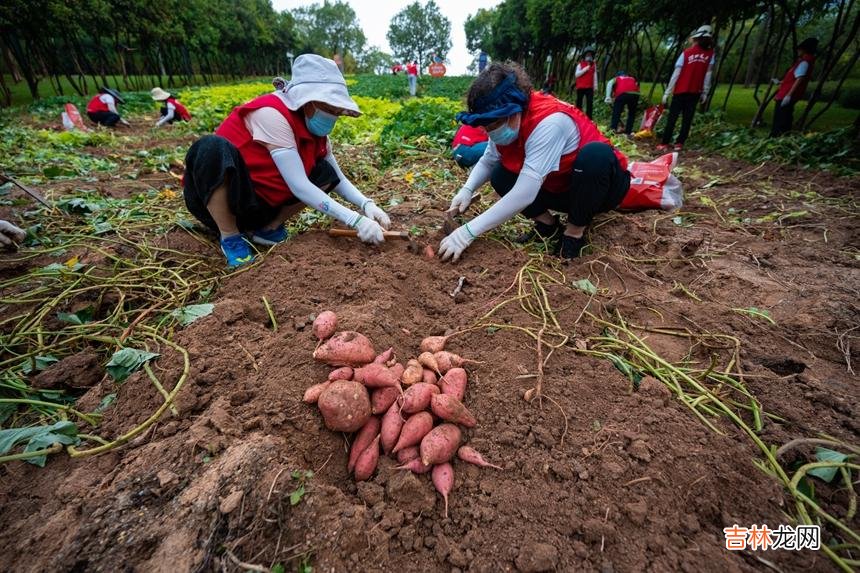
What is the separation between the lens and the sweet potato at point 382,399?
1388mm

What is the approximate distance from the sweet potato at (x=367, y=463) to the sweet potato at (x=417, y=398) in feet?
0.55

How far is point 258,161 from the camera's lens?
238 cm

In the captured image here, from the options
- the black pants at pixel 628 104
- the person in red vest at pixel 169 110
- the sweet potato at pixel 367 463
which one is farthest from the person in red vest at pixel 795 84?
the person in red vest at pixel 169 110

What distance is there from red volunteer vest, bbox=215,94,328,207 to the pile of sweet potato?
1.47 m

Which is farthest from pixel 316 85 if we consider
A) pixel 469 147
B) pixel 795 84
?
pixel 795 84

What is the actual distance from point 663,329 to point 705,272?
94 centimetres

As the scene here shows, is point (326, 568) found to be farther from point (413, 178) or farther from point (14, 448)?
point (413, 178)

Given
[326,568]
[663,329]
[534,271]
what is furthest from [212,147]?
[663,329]

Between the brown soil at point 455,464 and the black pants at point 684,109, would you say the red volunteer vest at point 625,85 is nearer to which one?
the black pants at point 684,109

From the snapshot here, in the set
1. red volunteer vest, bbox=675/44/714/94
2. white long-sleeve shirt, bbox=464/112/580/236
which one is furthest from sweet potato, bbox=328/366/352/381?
red volunteer vest, bbox=675/44/714/94

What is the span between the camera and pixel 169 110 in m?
8.81

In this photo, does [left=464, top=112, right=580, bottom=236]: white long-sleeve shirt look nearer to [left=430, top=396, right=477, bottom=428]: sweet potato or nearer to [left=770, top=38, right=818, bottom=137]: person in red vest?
[left=430, top=396, right=477, bottom=428]: sweet potato

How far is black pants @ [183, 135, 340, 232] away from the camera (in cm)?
222

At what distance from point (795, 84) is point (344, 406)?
8151 mm
